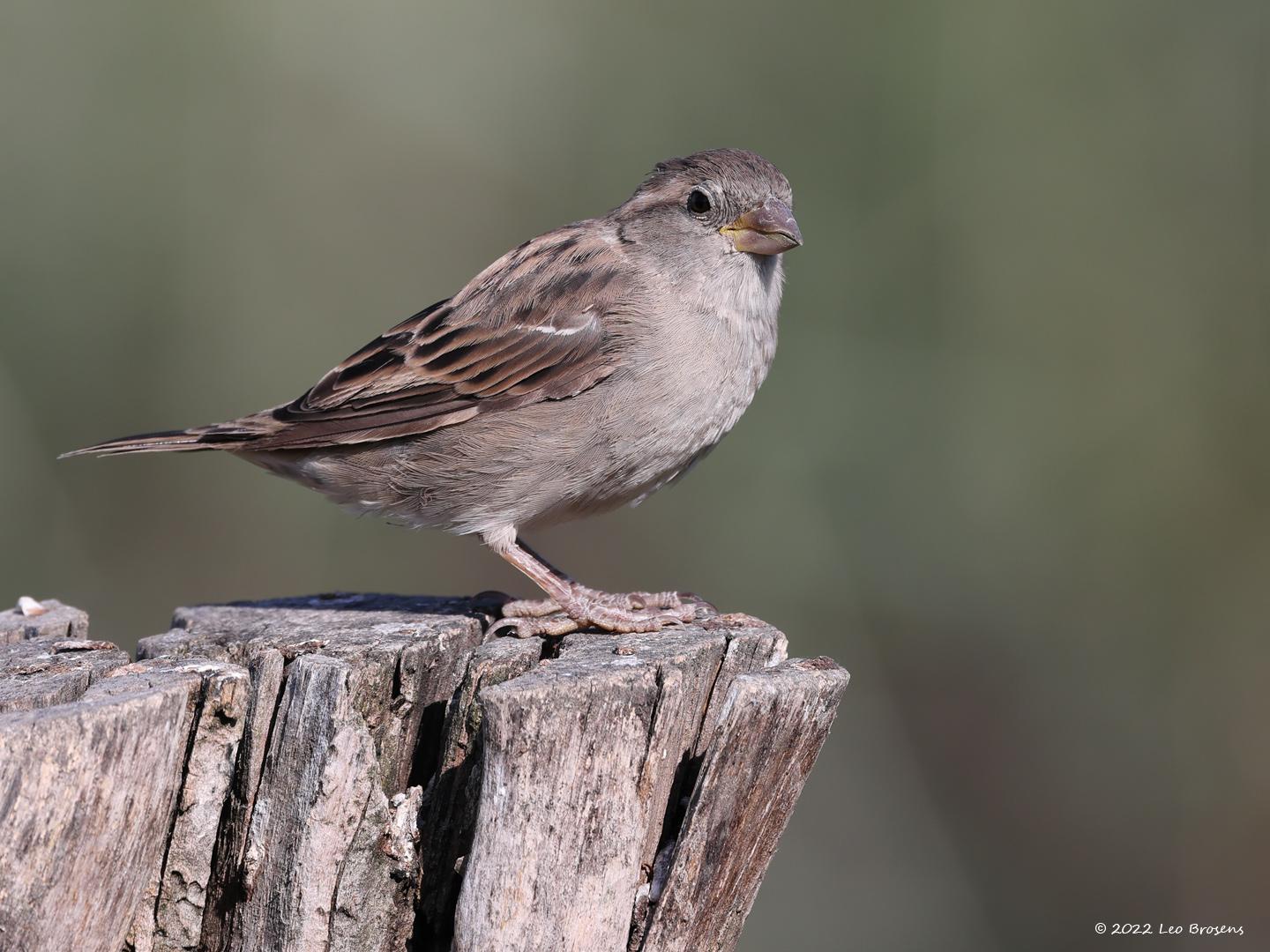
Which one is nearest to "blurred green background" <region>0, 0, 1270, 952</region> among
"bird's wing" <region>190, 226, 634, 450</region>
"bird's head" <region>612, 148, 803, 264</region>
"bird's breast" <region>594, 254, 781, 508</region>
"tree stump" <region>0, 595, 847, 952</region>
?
"bird's head" <region>612, 148, 803, 264</region>

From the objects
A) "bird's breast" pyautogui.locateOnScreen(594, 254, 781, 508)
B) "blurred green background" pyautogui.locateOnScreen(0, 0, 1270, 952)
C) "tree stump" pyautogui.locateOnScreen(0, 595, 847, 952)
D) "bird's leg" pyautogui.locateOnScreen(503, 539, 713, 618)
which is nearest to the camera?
"tree stump" pyautogui.locateOnScreen(0, 595, 847, 952)

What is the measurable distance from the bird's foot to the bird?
0.5 inches

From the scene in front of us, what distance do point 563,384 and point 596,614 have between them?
103cm

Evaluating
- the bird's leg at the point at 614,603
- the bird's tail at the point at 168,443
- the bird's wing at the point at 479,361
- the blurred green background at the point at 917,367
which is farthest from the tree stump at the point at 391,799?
the blurred green background at the point at 917,367

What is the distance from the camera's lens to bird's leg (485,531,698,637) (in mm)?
4332

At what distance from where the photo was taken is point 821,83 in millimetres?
6836

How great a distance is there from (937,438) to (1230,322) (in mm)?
1625

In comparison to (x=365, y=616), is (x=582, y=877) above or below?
below

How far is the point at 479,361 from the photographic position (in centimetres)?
529

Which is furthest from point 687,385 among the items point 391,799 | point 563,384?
point 391,799

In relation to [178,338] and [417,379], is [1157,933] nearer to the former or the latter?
[417,379]

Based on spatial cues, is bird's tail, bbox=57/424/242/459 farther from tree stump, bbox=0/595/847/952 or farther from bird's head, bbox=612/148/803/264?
bird's head, bbox=612/148/803/264

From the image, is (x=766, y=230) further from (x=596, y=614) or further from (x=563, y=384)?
(x=596, y=614)

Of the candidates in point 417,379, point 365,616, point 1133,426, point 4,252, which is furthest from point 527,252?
point 1133,426
